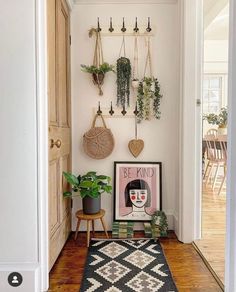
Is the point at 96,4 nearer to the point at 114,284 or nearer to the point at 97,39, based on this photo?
the point at 97,39

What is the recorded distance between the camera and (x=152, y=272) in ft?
6.06

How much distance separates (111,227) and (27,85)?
163 cm

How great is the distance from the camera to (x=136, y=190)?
2627 mm

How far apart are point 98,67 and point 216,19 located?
264 cm

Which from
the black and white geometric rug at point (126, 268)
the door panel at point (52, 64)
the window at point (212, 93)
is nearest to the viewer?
the black and white geometric rug at point (126, 268)

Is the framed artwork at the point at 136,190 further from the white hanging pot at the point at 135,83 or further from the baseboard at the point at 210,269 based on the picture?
the white hanging pot at the point at 135,83

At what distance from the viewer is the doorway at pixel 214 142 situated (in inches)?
89.4

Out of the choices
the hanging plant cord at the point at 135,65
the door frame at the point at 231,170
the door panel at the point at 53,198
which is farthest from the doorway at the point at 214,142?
the door panel at the point at 53,198

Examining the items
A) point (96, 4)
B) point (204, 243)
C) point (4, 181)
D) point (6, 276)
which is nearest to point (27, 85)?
point (4, 181)

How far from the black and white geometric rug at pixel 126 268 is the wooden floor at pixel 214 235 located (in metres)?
0.34

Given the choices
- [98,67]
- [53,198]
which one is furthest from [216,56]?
[53,198]

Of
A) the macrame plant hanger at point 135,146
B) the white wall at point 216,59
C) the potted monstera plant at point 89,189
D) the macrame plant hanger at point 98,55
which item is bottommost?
the potted monstera plant at point 89,189

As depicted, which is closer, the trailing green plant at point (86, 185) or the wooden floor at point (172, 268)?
the wooden floor at point (172, 268)

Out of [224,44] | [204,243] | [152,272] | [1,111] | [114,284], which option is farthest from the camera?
[224,44]
